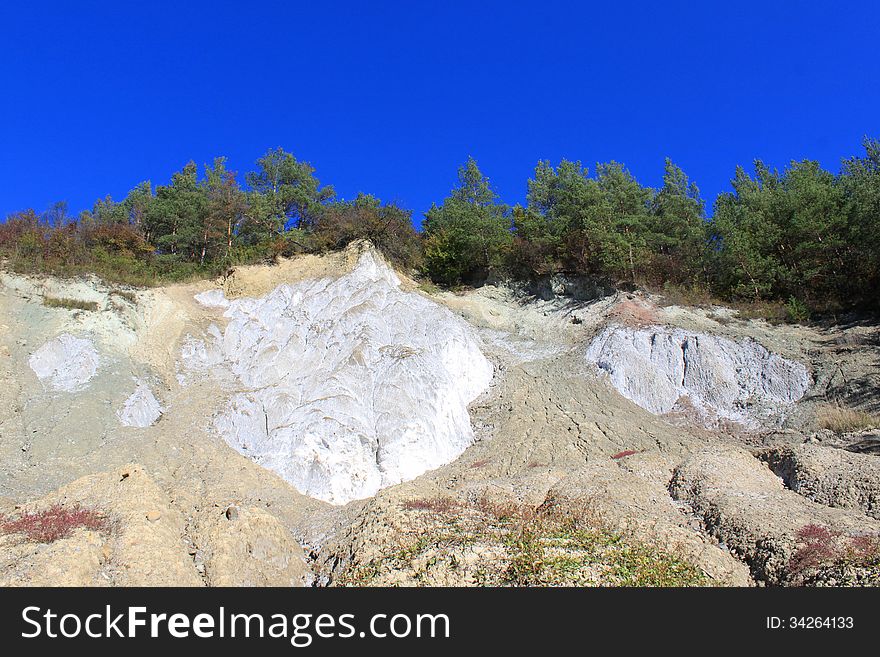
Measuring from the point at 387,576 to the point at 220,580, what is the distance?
348 cm

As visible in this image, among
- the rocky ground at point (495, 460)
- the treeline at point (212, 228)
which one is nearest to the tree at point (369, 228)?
the treeline at point (212, 228)

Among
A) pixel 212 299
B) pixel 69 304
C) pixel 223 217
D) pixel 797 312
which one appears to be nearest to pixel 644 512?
pixel 797 312

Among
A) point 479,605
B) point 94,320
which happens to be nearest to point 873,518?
point 479,605

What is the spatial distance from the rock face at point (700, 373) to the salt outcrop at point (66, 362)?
20.5m

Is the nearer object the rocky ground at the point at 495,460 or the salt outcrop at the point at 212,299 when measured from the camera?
the rocky ground at the point at 495,460

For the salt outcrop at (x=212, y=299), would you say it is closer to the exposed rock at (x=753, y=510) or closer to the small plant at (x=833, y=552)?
the exposed rock at (x=753, y=510)

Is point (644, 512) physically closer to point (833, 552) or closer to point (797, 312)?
point (833, 552)

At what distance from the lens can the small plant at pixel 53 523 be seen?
948 cm

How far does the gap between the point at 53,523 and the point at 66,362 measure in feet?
32.7

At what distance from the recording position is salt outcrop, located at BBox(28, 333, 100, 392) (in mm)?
17047

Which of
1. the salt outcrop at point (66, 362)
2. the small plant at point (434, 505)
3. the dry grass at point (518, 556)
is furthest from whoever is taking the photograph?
the salt outcrop at point (66, 362)

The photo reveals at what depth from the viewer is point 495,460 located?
16906 mm

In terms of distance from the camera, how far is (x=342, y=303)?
25047 millimetres

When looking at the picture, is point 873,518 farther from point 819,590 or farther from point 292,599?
point 292,599
